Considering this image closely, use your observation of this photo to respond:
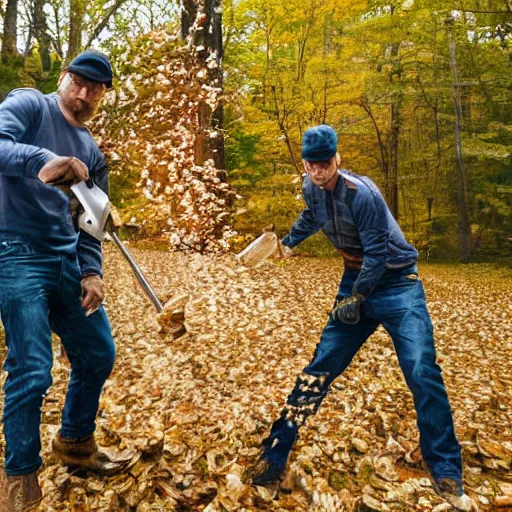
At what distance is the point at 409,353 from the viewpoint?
9.54ft

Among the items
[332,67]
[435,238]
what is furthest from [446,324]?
[435,238]

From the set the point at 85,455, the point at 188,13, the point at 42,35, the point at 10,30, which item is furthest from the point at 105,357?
the point at 42,35

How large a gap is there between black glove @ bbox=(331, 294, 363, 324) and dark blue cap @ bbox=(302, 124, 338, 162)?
0.83 metres

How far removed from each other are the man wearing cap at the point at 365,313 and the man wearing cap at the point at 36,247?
1240 millimetres

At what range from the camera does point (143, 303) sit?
25.2 ft

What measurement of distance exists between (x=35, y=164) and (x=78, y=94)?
58 cm

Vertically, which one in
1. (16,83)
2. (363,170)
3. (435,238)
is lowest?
(435,238)

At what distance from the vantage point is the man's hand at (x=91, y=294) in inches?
103

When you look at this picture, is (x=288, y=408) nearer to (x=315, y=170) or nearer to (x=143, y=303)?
(x=315, y=170)

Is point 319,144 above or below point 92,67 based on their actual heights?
below

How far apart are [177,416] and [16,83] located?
24.4 feet

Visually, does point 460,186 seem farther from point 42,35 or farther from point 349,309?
point 349,309

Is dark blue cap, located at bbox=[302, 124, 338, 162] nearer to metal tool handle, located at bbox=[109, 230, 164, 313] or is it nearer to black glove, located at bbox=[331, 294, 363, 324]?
black glove, located at bbox=[331, 294, 363, 324]

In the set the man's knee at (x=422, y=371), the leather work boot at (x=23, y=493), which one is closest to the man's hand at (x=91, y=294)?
the leather work boot at (x=23, y=493)
